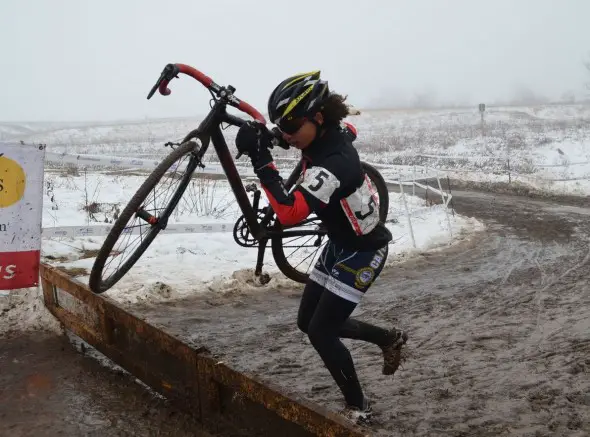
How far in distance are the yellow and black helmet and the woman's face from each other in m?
0.04

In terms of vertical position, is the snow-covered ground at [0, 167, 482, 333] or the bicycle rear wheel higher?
the bicycle rear wheel

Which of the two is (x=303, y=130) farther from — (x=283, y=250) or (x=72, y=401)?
(x=72, y=401)

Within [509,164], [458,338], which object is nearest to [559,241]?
[458,338]

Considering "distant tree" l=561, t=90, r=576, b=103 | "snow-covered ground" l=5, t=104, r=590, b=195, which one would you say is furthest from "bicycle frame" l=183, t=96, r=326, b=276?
"distant tree" l=561, t=90, r=576, b=103

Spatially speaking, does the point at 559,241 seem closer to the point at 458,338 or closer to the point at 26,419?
the point at 458,338

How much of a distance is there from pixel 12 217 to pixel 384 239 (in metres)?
3.38

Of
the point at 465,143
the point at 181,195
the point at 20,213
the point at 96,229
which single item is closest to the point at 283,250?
the point at 181,195

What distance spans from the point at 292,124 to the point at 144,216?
150 centimetres

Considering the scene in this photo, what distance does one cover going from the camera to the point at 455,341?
507 cm

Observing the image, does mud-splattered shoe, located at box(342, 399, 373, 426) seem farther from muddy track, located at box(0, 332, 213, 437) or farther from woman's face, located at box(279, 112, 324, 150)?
woman's face, located at box(279, 112, 324, 150)

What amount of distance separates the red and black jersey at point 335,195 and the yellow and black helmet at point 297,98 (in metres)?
0.21

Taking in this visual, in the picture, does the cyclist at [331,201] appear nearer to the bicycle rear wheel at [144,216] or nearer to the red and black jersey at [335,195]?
the red and black jersey at [335,195]

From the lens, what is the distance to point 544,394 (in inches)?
154

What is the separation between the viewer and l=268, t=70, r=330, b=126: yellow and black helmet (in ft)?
10.5
